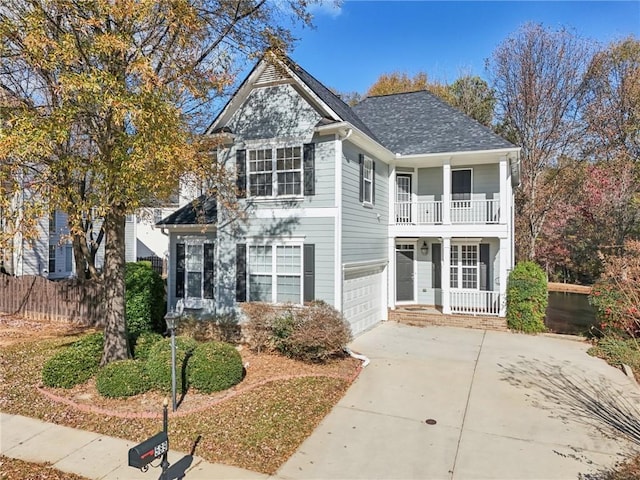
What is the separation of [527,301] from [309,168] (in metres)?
A: 8.34

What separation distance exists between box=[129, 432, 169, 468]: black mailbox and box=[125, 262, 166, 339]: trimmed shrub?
329 inches

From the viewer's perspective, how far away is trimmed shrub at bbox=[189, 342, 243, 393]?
7.45m

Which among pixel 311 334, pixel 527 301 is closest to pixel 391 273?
pixel 527 301

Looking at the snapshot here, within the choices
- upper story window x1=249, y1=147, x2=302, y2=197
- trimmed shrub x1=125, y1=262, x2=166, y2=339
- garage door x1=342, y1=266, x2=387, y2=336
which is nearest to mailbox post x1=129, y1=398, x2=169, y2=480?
garage door x1=342, y1=266, x2=387, y2=336

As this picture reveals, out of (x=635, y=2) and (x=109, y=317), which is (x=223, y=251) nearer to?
(x=109, y=317)

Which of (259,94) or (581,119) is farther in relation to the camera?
(581,119)

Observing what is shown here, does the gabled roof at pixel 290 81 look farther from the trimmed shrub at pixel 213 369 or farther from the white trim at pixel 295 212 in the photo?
the trimmed shrub at pixel 213 369

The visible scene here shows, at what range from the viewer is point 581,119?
75.6 feet

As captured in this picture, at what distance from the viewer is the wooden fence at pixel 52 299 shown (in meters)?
13.6

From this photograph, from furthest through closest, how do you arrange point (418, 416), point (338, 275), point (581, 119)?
point (581, 119)
point (338, 275)
point (418, 416)

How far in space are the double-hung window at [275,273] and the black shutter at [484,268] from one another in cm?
785

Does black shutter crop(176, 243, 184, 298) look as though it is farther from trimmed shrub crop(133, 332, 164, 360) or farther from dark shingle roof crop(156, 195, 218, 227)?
trimmed shrub crop(133, 332, 164, 360)

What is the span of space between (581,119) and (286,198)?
20.4 metres

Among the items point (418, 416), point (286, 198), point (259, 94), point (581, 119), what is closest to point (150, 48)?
point (259, 94)
